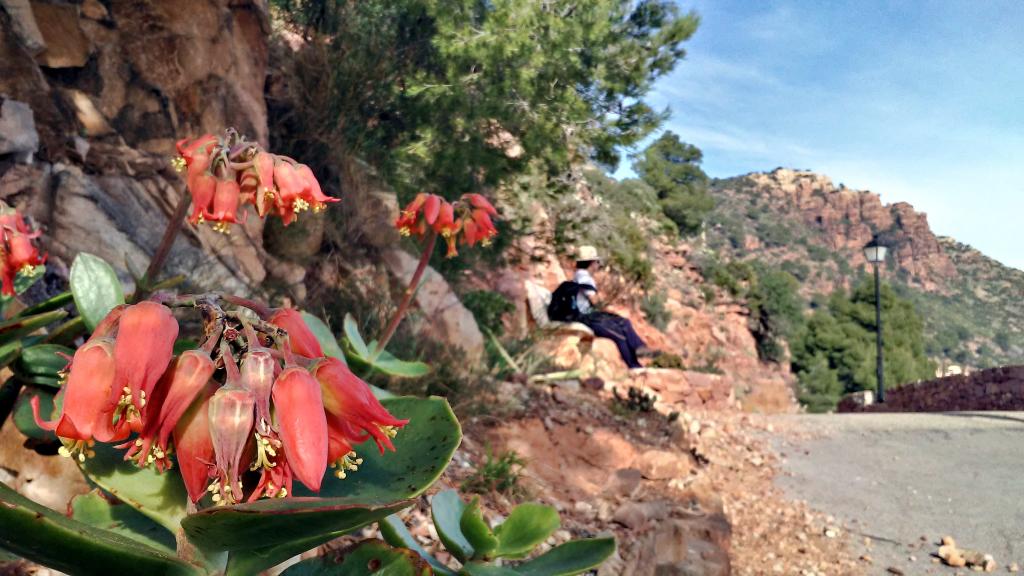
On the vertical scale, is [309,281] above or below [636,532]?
above

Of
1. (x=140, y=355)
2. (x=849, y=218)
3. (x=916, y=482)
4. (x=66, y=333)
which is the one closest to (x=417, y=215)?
(x=66, y=333)

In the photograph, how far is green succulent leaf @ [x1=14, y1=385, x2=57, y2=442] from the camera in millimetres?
1342

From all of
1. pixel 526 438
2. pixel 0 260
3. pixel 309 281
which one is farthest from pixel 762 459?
pixel 0 260

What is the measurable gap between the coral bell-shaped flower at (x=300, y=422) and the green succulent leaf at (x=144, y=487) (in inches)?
12.9

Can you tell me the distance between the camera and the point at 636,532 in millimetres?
3412

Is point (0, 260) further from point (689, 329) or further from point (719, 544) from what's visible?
point (689, 329)

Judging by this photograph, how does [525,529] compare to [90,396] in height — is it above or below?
below

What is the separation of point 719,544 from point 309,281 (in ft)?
13.1

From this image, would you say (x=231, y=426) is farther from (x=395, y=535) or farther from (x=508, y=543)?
(x=508, y=543)

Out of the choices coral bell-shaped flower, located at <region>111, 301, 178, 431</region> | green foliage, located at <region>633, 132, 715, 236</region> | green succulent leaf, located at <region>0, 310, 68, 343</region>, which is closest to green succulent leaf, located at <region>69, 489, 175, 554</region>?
coral bell-shaped flower, located at <region>111, 301, 178, 431</region>

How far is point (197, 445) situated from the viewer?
31.4 inches

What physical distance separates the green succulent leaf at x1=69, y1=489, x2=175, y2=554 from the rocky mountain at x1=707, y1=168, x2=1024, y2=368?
147 feet

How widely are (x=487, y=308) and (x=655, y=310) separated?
11980 mm

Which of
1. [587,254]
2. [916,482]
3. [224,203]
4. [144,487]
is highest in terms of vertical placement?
[587,254]
